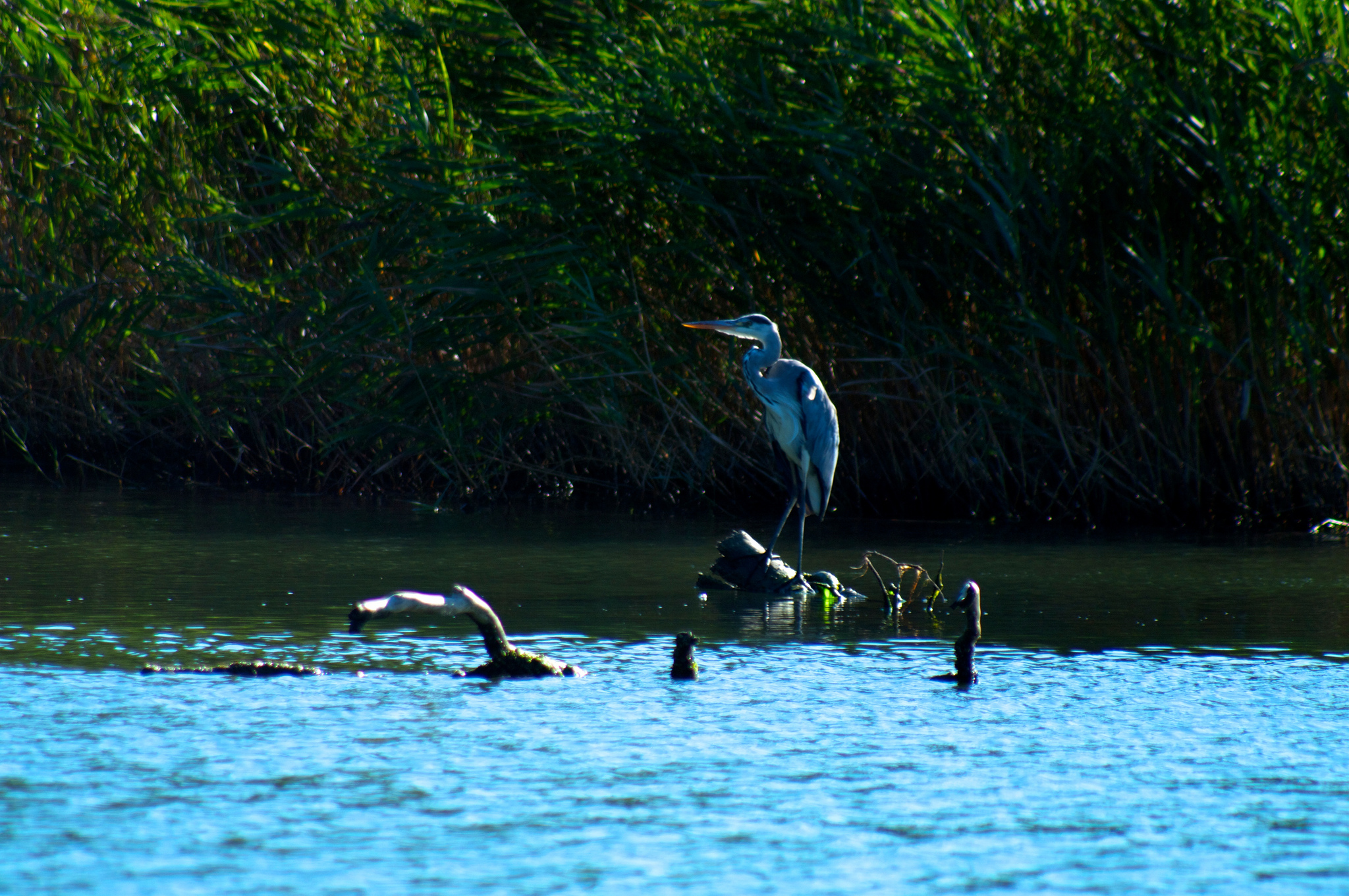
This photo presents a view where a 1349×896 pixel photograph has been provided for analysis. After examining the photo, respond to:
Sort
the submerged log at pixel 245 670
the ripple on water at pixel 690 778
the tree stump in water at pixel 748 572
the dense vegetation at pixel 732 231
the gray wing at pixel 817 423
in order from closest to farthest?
1. the ripple on water at pixel 690 778
2. the submerged log at pixel 245 670
3. the tree stump in water at pixel 748 572
4. the gray wing at pixel 817 423
5. the dense vegetation at pixel 732 231

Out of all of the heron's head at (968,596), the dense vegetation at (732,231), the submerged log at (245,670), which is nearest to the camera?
the heron's head at (968,596)

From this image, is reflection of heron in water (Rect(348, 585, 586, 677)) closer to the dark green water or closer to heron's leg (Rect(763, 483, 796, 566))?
the dark green water

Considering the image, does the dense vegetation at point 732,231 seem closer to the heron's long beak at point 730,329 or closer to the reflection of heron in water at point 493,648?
the heron's long beak at point 730,329

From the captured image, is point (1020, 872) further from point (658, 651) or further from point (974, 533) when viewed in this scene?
point (974, 533)

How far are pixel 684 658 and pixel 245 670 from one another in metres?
1.05

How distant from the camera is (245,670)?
4395 millimetres

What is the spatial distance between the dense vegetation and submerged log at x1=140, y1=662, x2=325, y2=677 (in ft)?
10.8

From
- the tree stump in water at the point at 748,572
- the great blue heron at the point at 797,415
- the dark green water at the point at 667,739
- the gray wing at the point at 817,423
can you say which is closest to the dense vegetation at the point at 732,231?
the great blue heron at the point at 797,415

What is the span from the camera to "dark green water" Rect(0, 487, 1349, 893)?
2.98 metres

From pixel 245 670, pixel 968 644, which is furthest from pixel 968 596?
pixel 245 670

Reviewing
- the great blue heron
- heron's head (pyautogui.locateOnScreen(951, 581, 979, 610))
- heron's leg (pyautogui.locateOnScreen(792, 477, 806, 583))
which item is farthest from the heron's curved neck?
heron's head (pyautogui.locateOnScreen(951, 581, 979, 610))

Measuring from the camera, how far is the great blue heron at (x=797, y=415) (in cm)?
652

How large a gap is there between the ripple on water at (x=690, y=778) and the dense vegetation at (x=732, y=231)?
2849 mm

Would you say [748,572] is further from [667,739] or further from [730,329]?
[667,739]
